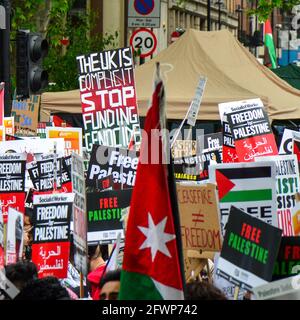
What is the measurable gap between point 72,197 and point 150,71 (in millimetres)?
16099

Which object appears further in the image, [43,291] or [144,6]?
[144,6]

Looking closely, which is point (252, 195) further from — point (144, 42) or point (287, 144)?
point (144, 42)

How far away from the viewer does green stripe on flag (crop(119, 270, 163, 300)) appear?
4.79m

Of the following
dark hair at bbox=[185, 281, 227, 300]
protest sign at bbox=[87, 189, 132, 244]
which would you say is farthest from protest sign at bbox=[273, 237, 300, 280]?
protest sign at bbox=[87, 189, 132, 244]

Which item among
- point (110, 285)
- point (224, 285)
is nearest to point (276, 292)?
point (110, 285)

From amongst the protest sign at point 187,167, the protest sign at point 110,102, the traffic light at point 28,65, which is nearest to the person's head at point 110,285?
the protest sign at point 187,167

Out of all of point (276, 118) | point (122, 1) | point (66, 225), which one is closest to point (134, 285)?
point (66, 225)

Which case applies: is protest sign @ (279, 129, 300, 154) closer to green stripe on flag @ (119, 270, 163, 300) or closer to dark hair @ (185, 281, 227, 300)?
dark hair @ (185, 281, 227, 300)

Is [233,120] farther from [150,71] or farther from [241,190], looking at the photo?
[150,71]

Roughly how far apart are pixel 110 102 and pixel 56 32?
517 inches

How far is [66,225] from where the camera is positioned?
8.04 meters

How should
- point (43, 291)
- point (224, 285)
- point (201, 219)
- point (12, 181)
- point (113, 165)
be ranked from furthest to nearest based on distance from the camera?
1. point (113, 165)
2. point (12, 181)
3. point (201, 219)
4. point (224, 285)
5. point (43, 291)

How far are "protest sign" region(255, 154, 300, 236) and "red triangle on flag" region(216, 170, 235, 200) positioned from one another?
964mm

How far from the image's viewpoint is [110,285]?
18.8 ft
